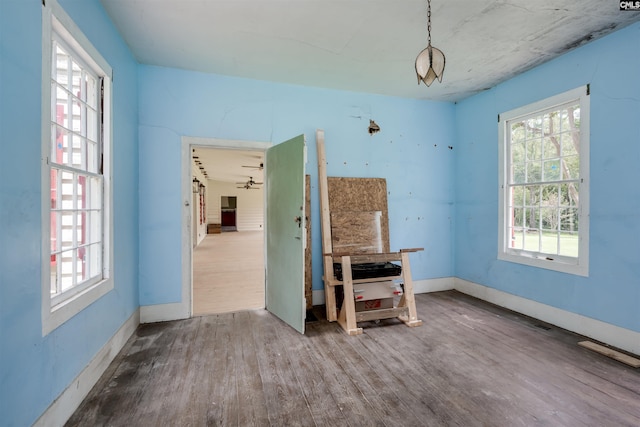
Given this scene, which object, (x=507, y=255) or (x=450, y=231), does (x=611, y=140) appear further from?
(x=450, y=231)

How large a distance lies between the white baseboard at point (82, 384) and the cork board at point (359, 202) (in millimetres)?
2441

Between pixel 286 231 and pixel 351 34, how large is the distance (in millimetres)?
2078

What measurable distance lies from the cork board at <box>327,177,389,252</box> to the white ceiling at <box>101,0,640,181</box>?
1342mm

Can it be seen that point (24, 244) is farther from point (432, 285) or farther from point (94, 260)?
point (432, 285)

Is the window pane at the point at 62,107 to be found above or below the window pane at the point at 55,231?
above

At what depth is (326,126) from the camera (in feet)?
13.1

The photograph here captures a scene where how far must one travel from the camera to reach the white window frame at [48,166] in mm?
1619

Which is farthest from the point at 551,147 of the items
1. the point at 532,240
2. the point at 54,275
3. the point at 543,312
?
the point at 54,275

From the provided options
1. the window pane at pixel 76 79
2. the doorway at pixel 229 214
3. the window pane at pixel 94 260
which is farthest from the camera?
the doorway at pixel 229 214

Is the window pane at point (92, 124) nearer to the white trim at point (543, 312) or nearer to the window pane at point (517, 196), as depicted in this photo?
the white trim at point (543, 312)

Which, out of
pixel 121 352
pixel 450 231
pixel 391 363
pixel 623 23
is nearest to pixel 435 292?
pixel 450 231

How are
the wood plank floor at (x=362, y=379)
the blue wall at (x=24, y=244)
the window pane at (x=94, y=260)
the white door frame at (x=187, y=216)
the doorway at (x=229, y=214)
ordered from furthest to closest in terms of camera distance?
the doorway at (x=229, y=214)
the white door frame at (x=187, y=216)
the window pane at (x=94, y=260)
the wood plank floor at (x=362, y=379)
the blue wall at (x=24, y=244)

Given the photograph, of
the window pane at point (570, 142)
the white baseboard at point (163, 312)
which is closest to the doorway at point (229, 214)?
the white baseboard at point (163, 312)

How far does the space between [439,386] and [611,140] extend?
277cm
